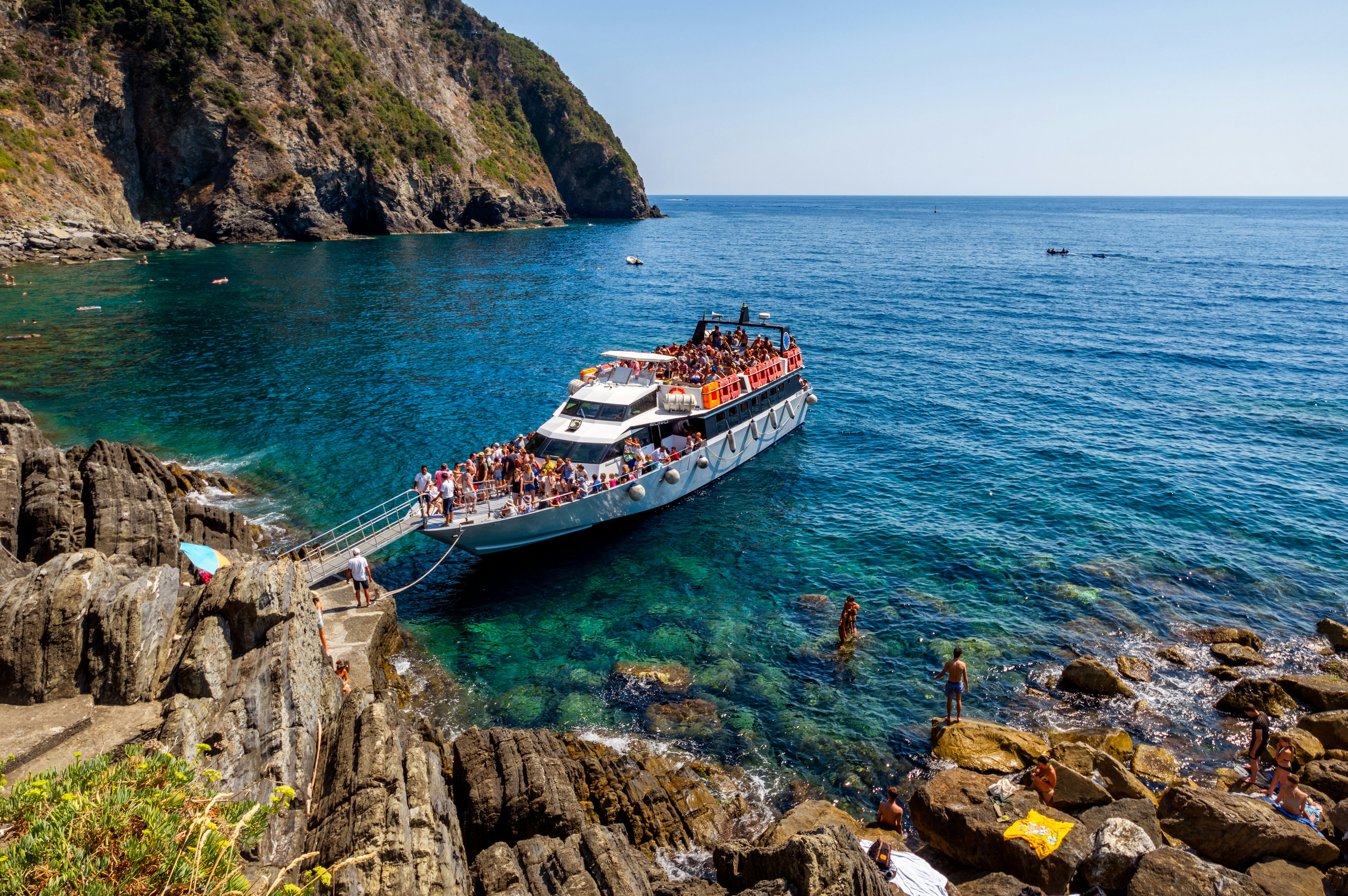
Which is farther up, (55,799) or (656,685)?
(55,799)

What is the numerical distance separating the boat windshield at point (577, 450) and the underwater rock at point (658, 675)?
8.87m

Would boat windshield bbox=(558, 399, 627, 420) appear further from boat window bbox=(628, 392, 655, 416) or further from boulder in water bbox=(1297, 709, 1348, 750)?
boulder in water bbox=(1297, 709, 1348, 750)

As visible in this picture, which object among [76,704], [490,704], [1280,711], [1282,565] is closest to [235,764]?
[76,704]

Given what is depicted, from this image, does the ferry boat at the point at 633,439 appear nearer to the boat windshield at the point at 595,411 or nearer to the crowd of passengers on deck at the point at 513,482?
the boat windshield at the point at 595,411

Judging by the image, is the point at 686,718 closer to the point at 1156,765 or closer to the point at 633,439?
the point at 1156,765

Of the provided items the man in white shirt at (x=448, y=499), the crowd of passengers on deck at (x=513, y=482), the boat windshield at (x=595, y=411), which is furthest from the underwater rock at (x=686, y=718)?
the boat windshield at (x=595, y=411)

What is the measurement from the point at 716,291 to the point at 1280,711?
66.1 m

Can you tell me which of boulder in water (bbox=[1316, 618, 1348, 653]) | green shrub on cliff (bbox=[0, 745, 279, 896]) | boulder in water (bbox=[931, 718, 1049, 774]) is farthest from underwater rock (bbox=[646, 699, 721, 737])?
boulder in water (bbox=[1316, 618, 1348, 653])

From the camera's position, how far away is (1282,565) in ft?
80.8

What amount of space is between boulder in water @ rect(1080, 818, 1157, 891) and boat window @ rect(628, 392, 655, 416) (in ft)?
65.0

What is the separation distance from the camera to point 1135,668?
1961 centimetres

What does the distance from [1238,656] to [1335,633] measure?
376 centimetres

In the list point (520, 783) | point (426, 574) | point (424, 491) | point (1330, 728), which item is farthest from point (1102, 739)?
point (424, 491)

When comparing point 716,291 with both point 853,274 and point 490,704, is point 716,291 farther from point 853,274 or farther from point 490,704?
point 490,704
